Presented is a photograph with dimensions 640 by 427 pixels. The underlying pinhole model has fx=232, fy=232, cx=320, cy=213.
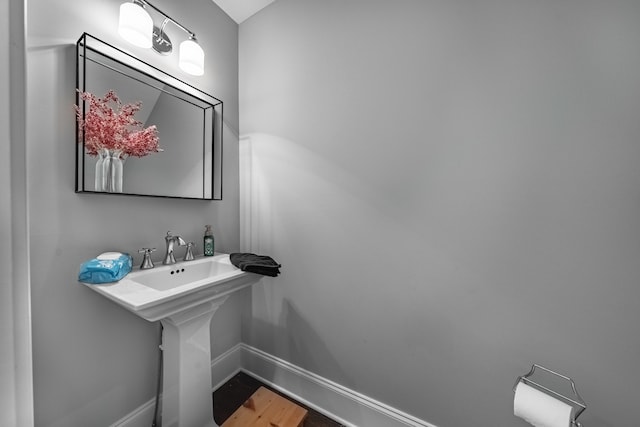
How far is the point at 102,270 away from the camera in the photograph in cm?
87

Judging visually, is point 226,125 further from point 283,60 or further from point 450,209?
point 450,209

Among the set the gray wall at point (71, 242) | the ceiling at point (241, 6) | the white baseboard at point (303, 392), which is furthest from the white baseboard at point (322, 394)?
the ceiling at point (241, 6)

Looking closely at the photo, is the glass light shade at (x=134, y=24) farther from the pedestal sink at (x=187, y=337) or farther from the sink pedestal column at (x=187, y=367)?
the sink pedestal column at (x=187, y=367)

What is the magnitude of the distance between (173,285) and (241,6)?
1.81 meters

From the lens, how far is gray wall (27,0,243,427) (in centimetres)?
85

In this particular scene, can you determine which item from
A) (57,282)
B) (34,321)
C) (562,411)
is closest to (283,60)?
(57,282)

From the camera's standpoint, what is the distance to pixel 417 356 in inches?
43.0

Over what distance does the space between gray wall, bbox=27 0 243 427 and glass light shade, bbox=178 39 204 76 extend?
8 cm

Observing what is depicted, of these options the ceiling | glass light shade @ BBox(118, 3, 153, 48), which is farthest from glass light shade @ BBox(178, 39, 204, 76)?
the ceiling

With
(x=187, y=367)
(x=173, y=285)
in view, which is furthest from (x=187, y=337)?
(x=173, y=285)

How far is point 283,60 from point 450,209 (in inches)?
52.8

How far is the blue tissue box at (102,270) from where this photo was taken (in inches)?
34.1

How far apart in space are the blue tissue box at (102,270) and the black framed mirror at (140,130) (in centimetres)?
30

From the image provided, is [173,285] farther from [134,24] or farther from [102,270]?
[134,24]
